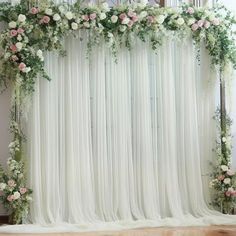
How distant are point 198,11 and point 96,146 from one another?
6.28 ft

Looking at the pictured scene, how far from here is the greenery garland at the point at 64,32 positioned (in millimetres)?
4207

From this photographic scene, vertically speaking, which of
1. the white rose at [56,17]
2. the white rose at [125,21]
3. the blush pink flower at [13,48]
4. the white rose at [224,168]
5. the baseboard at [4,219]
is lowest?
the baseboard at [4,219]

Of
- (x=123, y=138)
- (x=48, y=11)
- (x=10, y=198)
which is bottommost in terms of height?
(x=10, y=198)

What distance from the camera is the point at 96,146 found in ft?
14.7

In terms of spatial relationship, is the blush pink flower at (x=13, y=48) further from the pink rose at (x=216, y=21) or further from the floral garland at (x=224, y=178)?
the floral garland at (x=224, y=178)

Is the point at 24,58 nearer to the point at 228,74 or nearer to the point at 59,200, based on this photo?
the point at 59,200

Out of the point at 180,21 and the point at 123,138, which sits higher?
the point at 180,21

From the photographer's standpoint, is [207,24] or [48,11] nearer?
[48,11]

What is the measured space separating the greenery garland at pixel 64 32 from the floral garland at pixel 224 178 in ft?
2.74

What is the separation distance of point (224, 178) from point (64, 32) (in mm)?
2419

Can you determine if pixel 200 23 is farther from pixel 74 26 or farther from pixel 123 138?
pixel 123 138

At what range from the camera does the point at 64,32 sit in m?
4.33

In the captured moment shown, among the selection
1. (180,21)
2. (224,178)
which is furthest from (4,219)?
(180,21)

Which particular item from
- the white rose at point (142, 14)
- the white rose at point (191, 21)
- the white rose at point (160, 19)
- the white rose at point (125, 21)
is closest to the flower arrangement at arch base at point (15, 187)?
the white rose at point (125, 21)
